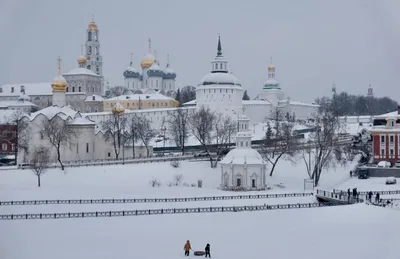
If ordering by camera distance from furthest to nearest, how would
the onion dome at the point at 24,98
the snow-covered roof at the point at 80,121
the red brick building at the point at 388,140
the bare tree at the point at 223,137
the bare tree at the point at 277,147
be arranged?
the onion dome at the point at 24,98, the bare tree at the point at 223,137, the snow-covered roof at the point at 80,121, the bare tree at the point at 277,147, the red brick building at the point at 388,140

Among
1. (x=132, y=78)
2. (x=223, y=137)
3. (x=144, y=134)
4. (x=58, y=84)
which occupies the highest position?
(x=132, y=78)

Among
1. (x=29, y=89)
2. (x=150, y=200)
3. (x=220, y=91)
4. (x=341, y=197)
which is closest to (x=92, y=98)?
(x=29, y=89)

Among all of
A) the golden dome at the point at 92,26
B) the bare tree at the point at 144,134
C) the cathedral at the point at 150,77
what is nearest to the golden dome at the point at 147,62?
the cathedral at the point at 150,77

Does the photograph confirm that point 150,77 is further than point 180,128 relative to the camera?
Yes

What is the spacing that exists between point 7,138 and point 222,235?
85.9 feet

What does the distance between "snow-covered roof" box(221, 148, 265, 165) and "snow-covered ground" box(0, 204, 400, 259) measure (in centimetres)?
957

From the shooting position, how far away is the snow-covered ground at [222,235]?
1927 centimetres

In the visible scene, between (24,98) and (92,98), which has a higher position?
(92,98)

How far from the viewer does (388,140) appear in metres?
38.5

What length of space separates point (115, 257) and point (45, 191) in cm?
1480

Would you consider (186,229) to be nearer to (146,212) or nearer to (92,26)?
(146,212)

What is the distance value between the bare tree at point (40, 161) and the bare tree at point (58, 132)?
725 millimetres

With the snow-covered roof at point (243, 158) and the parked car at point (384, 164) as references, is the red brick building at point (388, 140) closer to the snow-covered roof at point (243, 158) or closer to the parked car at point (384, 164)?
the parked car at point (384, 164)

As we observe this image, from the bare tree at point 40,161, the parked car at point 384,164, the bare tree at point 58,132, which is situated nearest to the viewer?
the bare tree at point 40,161
